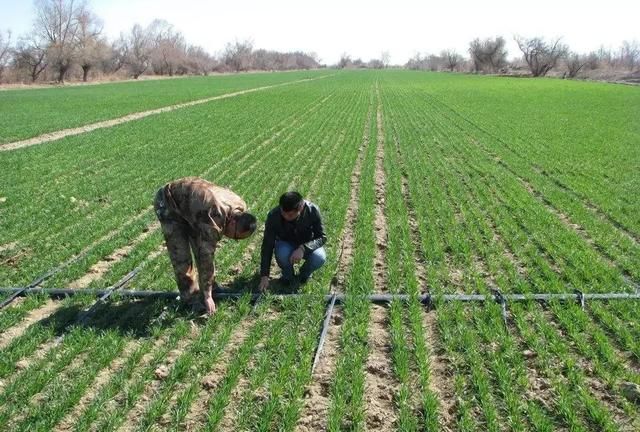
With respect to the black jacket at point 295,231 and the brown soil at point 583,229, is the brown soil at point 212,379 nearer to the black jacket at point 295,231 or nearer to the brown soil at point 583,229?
the black jacket at point 295,231

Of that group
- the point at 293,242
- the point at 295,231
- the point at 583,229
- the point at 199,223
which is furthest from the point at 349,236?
the point at 583,229

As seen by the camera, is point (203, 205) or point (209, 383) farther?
point (203, 205)

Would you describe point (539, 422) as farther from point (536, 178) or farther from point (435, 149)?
point (435, 149)

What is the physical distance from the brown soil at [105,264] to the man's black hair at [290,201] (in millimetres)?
3314

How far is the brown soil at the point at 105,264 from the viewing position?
7.44m

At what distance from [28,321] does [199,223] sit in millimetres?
2564

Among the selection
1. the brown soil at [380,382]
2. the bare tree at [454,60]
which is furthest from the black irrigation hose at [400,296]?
the bare tree at [454,60]

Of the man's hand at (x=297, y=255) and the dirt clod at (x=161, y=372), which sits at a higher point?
the man's hand at (x=297, y=255)

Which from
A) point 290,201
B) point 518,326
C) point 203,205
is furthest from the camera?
point 518,326

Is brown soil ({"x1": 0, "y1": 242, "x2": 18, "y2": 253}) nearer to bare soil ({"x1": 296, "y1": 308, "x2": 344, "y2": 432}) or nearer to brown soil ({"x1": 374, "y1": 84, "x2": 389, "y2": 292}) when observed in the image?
bare soil ({"x1": 296, "y1": 308, "x2": 344, "y2": 432})

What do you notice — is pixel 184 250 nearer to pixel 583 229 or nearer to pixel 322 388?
pixel 322 388

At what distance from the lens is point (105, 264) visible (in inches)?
322

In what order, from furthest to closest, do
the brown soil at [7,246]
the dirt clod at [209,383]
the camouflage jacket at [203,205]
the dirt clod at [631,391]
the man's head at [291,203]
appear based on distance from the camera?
the brown soil at [7,246] → the man's head at [291,203] → the camouflage jacket at [203,205] → the dirt clod at [209,383] → the dirt clod at [631,391]

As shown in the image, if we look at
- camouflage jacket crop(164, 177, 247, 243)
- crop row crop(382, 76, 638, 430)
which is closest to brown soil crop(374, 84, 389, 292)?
crop row crop(382, 76, 638, 430)
